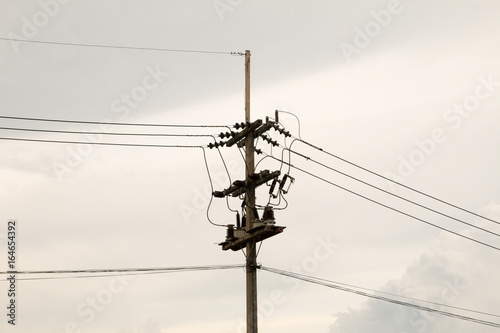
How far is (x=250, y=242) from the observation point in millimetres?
27281

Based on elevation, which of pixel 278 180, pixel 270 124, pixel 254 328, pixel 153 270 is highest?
pixel 270 124

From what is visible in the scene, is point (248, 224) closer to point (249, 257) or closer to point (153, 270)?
point (249, 257)

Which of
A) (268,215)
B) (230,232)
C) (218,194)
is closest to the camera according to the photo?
(268,215)

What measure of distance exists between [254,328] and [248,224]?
319 cm

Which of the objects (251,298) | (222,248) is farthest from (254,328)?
(222,248)

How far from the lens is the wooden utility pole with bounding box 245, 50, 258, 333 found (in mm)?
26281

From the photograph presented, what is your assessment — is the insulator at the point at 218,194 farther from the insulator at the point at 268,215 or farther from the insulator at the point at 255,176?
the insulator at the point at 268,215

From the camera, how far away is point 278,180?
88.6 ft

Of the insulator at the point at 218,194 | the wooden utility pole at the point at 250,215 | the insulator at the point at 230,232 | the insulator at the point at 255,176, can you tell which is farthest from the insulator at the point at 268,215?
the insulator at the point at 218,194

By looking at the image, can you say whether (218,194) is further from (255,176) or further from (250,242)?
(250,242)

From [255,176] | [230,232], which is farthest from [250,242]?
[255,176]

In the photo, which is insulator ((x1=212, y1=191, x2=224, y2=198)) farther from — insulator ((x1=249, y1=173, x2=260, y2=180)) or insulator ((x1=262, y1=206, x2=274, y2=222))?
insulator ((x1=262, y1=206, x2=274, y2=222))

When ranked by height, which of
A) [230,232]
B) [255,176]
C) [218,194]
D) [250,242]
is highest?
[255,176]

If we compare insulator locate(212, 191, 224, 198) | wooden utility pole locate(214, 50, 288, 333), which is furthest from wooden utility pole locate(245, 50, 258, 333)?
insulator locate(212, 191, 224, 198)
